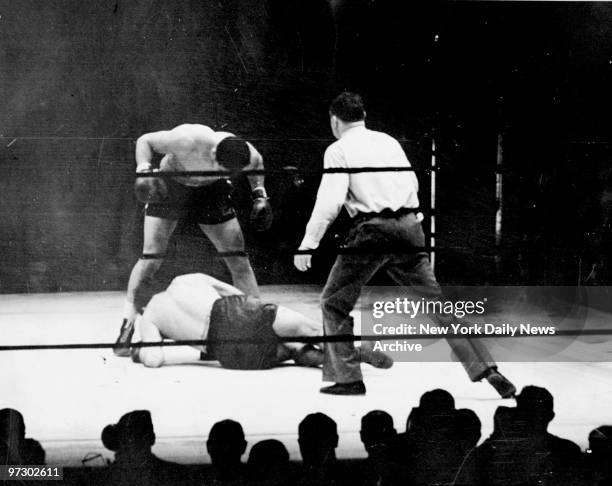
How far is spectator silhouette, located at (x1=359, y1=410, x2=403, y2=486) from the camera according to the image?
2018 mm

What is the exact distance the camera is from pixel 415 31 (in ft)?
7.06

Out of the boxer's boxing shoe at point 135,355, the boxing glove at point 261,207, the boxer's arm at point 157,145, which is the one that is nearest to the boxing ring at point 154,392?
the boxer's boxing shoe at point 135,355

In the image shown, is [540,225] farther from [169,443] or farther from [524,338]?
[169,443]

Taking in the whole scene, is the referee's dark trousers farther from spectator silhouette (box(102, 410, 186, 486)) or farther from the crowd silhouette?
spectator silhouette (box(102, 410, 186, 486))

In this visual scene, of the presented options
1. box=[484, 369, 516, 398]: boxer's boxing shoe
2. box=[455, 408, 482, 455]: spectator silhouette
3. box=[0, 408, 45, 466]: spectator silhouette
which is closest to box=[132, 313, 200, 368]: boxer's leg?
box=[0, 408, 45, 466]: spectator silhouette

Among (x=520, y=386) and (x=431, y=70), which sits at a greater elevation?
(x=431, y=70)

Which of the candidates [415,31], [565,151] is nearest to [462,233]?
[565,151]

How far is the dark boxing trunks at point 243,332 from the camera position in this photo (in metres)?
2.12

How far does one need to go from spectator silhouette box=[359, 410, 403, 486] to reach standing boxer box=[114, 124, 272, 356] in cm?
52

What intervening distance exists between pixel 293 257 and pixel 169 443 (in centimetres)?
65

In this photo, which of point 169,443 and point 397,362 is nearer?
point 169,443

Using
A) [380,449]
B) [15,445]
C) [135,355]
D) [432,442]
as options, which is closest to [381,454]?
[380,449]

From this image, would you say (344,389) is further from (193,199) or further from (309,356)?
(193,199)

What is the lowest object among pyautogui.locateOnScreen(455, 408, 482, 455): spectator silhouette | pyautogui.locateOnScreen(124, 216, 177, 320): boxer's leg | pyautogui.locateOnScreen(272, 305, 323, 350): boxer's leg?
pyautogui.locateOnScreen(455, 408, 482, 455): spectator silhouette
